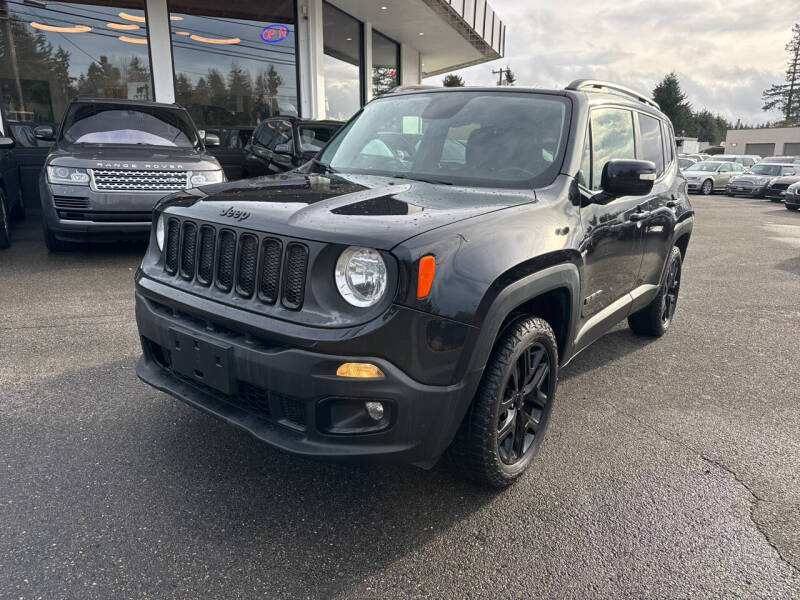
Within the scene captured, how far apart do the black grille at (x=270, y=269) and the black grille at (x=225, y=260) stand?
7.9 inches

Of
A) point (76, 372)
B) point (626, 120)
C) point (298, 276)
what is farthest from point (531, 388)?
point (76, 372)

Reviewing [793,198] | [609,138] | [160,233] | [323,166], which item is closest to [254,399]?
[160,233]

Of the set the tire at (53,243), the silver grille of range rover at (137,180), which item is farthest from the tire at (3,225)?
the silver grille of range rover at (137,180)

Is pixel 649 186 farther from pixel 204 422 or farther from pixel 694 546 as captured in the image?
pixel 204 422

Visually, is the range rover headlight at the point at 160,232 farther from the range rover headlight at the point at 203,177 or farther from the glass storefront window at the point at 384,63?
the glass storefront window at the point at 384,63

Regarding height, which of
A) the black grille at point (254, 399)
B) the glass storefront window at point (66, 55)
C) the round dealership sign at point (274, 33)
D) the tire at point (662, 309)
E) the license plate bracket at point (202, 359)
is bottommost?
the tire at point (662, 309)

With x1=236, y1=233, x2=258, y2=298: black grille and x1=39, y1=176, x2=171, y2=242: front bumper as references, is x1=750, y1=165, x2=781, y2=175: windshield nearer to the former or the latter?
x1=39, y1=176, x2=171, y2=242: front bumper

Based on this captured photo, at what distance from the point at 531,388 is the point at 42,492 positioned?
220 centimetres

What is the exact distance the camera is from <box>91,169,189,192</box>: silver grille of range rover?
20.4 feet

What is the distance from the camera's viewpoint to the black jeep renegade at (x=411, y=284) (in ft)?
6.75

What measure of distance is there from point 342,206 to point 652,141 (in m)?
2.97

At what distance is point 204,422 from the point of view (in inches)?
124

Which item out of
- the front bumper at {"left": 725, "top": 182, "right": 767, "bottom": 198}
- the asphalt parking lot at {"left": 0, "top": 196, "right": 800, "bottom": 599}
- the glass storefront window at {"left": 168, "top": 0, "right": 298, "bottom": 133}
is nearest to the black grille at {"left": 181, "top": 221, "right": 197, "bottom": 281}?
the asphalt parking lot at {"left": 0, "top": 196, "right": 800, "bottom": 599}

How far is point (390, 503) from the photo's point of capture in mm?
2559
